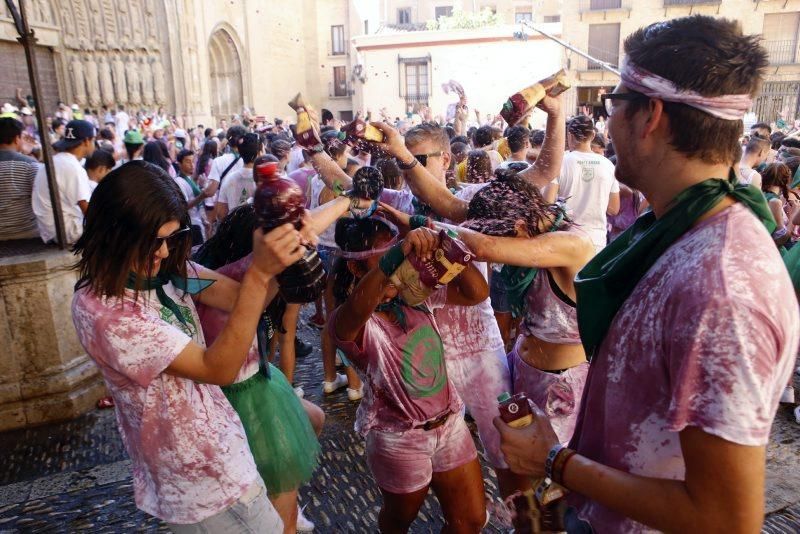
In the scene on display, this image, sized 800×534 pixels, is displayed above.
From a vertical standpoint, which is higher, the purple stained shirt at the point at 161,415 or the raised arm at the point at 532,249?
the raised arm at the point at 532,249

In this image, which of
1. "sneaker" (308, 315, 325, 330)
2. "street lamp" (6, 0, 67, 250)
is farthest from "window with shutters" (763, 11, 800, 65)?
"street lamp" (6, 0, 67, 250)

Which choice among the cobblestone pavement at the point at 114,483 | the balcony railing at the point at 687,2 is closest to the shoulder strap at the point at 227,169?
the cobblestone pavement at the point at 114,483

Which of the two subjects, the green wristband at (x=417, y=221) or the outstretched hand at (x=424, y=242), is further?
the green wristband at (x=417, y=221)

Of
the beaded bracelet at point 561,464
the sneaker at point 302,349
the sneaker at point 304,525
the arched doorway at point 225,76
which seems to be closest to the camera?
the beaded bracelet at point 561,464

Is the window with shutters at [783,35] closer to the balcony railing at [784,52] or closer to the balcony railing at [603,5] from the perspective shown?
the balcony railing at [784,52]

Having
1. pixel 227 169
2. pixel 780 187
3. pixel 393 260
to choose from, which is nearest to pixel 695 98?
pixel 393 260

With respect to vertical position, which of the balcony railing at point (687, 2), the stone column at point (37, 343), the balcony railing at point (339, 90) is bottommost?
the stone column at point (37, 343)

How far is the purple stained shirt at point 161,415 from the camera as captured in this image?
1617mm

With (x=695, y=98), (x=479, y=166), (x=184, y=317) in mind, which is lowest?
(x=184, y=317)

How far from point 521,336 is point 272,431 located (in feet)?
4.07

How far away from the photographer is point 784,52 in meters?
28.9

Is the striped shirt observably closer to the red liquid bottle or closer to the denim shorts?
the denim shorts

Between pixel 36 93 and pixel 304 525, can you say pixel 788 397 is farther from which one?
pixel 36 93

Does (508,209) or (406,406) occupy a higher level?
(508,209)
